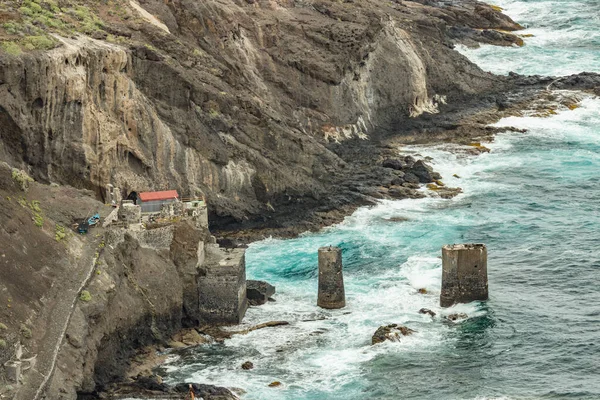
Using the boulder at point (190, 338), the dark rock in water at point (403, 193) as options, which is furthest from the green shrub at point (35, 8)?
the boulder at point (190, 338)

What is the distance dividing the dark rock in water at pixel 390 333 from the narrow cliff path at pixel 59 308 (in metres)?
15.0

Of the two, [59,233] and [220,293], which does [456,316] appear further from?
[59,233]

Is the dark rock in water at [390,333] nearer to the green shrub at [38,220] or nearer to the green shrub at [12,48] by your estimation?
the green shrub at [38,220]

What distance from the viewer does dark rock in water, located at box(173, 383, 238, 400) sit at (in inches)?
2218

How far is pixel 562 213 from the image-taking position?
87.1m

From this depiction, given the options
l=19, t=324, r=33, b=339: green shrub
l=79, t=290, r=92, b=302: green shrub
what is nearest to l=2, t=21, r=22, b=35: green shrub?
l=79, t=290, r=92, b=302: green shrub

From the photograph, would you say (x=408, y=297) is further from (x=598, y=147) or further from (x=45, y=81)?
(x=598, y=147)

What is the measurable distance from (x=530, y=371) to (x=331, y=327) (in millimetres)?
11387

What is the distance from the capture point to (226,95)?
3465 inches

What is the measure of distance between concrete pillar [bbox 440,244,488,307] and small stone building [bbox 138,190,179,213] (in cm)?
1603

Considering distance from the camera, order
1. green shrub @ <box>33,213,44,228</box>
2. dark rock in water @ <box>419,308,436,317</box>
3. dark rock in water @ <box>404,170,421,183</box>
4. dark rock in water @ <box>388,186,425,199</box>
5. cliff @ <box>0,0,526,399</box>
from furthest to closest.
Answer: dark rock in water @ <box>404,170,421,183</box>
dark rock in water @ <box>388,186,425,199</box>
dark rock in water @ <box>419,308,436,317</box>
green shrub @ <box>33,213,44,228</box>
cliff @ <box>0,0,526,399</box>

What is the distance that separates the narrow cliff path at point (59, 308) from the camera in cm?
5016

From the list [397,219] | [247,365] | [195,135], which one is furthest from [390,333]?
[195,135]

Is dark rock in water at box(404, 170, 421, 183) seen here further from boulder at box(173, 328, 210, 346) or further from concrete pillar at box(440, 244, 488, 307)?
boulder at box(173, 328, 210, 346)
